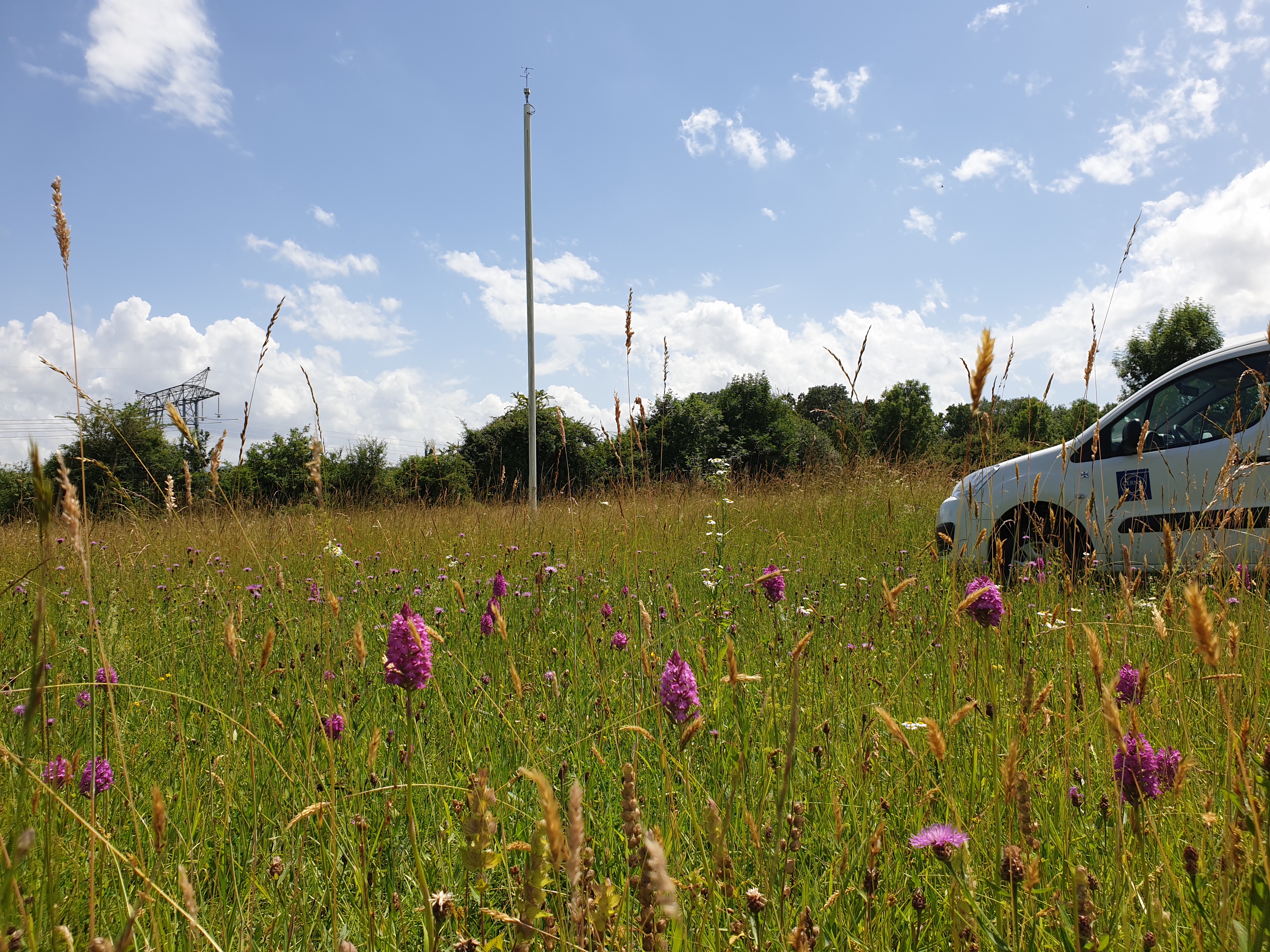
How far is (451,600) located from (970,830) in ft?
9.80

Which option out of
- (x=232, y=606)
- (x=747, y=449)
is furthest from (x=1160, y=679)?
(x=747, y=449)

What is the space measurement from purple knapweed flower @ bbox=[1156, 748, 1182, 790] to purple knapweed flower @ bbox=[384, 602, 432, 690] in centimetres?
129

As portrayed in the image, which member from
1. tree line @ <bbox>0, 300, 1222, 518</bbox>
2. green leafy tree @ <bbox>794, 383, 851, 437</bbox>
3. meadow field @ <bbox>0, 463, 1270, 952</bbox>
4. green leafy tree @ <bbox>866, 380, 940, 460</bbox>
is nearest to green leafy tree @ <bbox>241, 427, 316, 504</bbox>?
tree line @ <bbox>0, 300, 1222, 518</bbox>

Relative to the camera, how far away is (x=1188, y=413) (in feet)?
14.7

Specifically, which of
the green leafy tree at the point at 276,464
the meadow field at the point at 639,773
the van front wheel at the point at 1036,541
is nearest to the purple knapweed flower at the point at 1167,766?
the meadow field at the point at 639,773

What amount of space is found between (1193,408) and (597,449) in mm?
9532

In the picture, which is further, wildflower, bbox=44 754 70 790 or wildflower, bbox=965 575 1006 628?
wildflower, bbox=965 575 1006 628

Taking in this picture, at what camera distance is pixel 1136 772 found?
103 centimetres

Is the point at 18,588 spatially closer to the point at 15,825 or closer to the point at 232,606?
the point at 232,606

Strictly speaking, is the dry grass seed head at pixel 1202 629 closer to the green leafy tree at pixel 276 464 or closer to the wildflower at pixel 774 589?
the wildflower at pixel 774 589

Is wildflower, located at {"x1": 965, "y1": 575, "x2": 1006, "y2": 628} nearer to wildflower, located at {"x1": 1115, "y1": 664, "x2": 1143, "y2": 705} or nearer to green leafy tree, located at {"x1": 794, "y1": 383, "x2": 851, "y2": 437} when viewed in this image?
wildflower, located at {"x1": 1115, "y1": 664, "x2": 1143, "y2": 705}

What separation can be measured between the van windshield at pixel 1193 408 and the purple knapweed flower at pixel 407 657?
448 cm

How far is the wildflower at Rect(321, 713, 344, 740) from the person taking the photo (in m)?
1.64

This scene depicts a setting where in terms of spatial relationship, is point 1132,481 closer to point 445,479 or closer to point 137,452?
point 137,452
